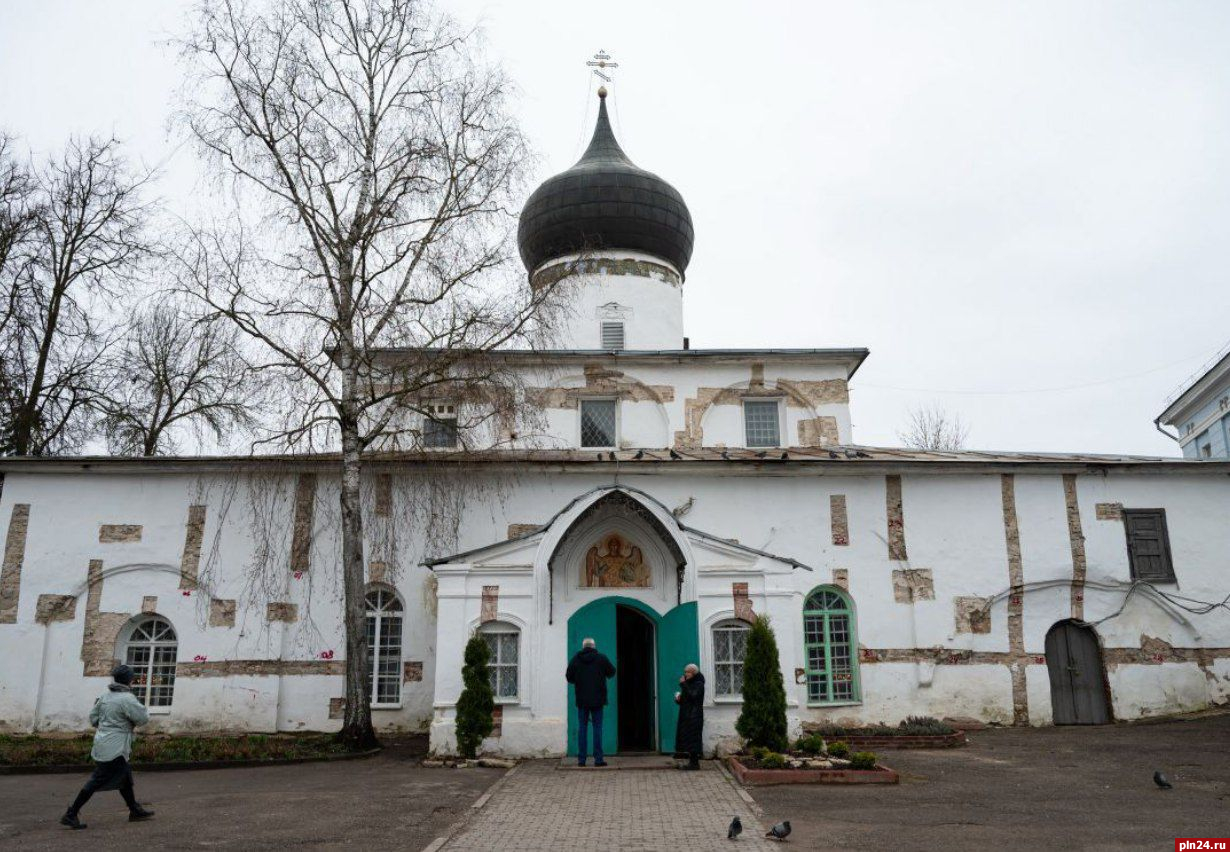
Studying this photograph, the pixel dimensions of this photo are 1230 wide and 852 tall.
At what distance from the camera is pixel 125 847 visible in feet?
25.4

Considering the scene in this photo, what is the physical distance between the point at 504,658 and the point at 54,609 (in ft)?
27.4

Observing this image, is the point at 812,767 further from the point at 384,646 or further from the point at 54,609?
the point at 54,609

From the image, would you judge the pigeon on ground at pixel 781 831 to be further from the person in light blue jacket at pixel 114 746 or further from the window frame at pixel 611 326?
the window frame at pixel 611 326

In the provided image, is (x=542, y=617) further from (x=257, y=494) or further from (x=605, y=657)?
(x=257, y=494)

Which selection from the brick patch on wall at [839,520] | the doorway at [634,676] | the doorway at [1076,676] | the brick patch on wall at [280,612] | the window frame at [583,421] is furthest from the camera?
the window frame at [583,421]

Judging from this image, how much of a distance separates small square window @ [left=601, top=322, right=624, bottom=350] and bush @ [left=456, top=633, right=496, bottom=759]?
374 inches

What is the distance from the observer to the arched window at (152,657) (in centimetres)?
1573

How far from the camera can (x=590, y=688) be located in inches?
488

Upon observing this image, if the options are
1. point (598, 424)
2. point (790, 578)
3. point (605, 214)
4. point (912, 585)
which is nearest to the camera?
A: point (790, 578)

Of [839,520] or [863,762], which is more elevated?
[839,520]

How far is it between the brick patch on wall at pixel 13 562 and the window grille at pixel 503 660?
8.68 metres

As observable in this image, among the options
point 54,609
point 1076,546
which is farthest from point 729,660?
point 54,609

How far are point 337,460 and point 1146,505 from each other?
1498cm

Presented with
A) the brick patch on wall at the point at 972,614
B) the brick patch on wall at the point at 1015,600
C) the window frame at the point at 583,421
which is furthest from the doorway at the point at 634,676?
the brick patch on wall at the point at 1015,600
